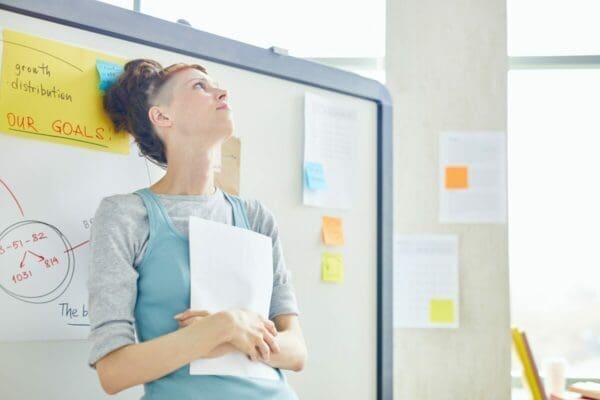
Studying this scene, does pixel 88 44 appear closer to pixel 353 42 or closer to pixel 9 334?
pixel 9 334

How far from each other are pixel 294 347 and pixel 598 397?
168cm

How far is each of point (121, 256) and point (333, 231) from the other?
2.12 feet

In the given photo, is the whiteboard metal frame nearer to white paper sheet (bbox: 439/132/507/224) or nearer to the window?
white paper sheet (bbox: 439/132/507/224)

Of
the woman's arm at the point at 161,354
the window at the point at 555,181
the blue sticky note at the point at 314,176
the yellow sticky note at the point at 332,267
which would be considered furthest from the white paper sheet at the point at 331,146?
the window at the point at 555,181

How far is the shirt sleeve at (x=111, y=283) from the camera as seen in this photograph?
121 cm

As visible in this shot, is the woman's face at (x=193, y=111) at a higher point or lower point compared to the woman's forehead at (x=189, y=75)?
lower

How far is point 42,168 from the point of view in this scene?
4.50 ft

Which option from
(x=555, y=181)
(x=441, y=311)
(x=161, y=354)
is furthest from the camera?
(x=555, y=181)

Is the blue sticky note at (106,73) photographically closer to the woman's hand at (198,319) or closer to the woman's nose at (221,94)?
the woman's nose at (221,94)

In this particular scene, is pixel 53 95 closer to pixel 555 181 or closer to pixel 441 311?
pixel 441 311

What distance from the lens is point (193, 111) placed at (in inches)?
57.4

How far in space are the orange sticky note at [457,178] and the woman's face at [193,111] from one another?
158 cm

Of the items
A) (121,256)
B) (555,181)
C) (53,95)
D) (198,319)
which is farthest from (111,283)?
(555,181)

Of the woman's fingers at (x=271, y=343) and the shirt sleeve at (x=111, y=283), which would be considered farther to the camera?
the woman's fingers at (x=271, y=343)
